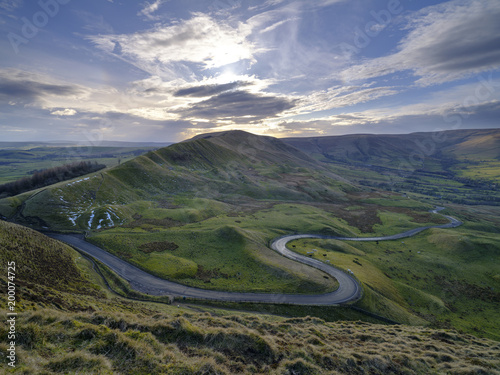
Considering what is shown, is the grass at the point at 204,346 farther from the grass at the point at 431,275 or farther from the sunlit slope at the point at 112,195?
the sunlit slope at the point at 112,195

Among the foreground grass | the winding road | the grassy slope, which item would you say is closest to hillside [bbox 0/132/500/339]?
the grassy slope

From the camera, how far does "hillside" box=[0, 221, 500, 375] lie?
14977 mm

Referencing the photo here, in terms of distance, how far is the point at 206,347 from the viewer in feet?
65.9

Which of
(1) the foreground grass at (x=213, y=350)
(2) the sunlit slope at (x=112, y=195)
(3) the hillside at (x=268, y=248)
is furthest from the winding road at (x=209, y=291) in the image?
(2) the sunlit slope at (x=112, y=195)

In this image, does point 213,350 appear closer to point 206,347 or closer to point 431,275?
point 206,347

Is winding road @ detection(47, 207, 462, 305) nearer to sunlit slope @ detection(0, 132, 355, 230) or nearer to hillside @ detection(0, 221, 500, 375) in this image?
hillside @ detection(0, 221, 500, 375)

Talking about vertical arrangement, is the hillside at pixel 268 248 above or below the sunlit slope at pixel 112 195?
below

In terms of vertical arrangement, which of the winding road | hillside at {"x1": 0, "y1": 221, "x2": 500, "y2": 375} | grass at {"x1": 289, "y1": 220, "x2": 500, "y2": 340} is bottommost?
grass at {"x1": 289, "y1": 220, "x2": 500, "y2": 340}

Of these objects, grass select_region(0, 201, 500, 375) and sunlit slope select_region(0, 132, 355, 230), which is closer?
grass select_region(0, 201, 500, 375)

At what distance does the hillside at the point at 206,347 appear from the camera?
1498cm

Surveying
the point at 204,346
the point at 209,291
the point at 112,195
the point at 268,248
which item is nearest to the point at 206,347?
the point at 204,346

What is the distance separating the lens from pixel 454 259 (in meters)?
94.6

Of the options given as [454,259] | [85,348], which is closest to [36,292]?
[85,348]

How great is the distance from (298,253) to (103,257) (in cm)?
6317
